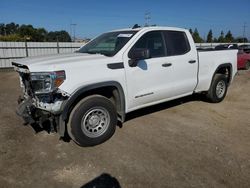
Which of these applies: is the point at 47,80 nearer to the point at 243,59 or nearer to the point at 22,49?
the point at 22,49

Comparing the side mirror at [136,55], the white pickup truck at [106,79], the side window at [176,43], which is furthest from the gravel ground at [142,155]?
the side window at [176,43]

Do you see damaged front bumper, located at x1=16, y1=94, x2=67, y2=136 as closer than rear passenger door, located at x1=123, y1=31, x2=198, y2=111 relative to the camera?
Yes

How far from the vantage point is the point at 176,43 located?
5711 mm

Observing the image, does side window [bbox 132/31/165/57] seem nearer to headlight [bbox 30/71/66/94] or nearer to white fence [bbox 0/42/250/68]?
headlight [bbox 30/71/66/94]

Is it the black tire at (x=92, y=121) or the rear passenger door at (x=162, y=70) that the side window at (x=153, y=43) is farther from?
the black tire at (x=92, y=121)

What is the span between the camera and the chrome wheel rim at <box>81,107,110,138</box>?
14.2ft

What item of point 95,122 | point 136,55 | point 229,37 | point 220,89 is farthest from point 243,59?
point 229,37

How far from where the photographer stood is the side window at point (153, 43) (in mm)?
5047

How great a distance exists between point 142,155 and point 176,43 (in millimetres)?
2738

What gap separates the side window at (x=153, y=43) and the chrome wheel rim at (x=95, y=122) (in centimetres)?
143

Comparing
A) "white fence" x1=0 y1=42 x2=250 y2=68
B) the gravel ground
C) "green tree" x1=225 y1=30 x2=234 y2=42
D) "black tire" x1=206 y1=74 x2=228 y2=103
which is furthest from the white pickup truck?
"green tree" x1=225 y1=30 x2=234 y2=42

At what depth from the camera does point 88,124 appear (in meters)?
4.40

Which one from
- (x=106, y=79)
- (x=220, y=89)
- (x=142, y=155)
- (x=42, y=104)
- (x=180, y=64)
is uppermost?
(x=180, y=64)

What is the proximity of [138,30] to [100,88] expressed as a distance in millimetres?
1480
